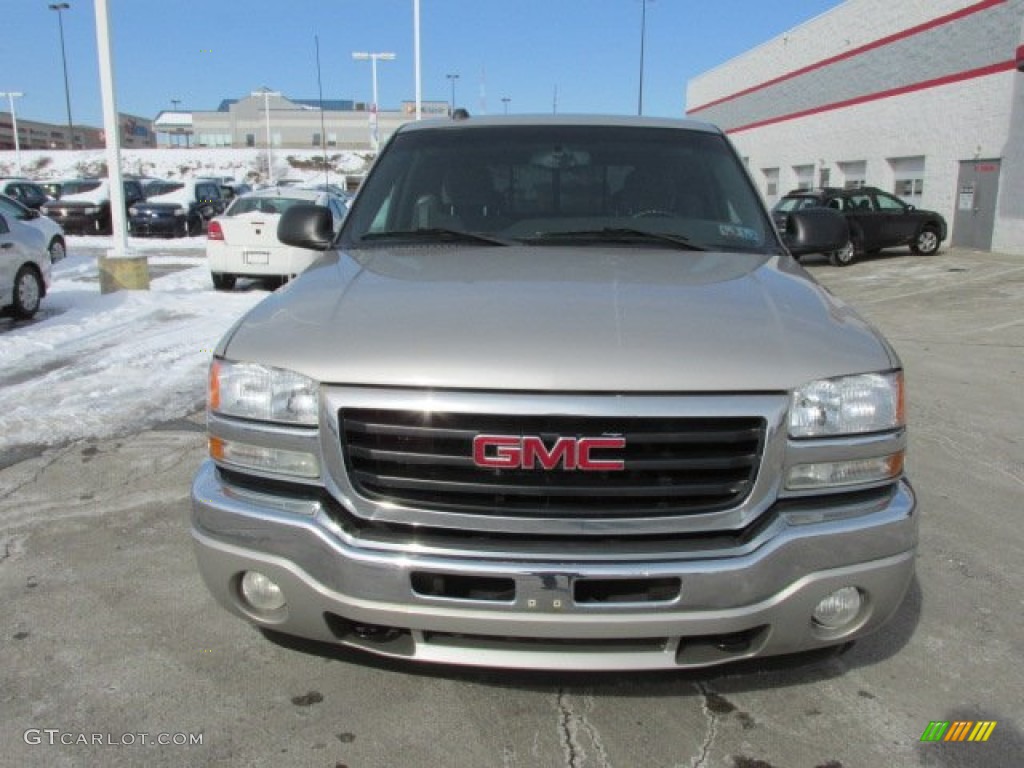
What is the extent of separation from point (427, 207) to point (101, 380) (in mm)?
4393

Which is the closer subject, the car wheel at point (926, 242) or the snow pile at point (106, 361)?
the snow pile at point (106, 361)

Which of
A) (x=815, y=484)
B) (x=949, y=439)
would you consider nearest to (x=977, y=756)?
(x=815, y=484)

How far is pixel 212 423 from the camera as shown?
246 cm

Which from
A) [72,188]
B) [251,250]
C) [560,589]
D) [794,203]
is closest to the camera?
[560,589]

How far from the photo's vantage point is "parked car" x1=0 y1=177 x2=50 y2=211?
2716 cm

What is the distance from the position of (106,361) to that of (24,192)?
24.7 meters

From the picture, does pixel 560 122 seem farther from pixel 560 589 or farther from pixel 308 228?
pixel 560 589

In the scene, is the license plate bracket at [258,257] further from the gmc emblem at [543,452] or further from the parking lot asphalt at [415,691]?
the gmc emblem at [543,452]

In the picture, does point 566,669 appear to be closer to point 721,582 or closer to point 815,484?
point 721,582

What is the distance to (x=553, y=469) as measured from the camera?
2.17m

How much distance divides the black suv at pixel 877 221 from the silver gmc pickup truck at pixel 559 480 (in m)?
17.8

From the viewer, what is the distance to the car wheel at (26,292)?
990 cm

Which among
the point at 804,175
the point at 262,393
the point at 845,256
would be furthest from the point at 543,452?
the point at 804,175

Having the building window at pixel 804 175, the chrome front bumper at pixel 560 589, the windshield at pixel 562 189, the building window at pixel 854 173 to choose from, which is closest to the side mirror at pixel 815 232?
the windshield at pixel 562 189
